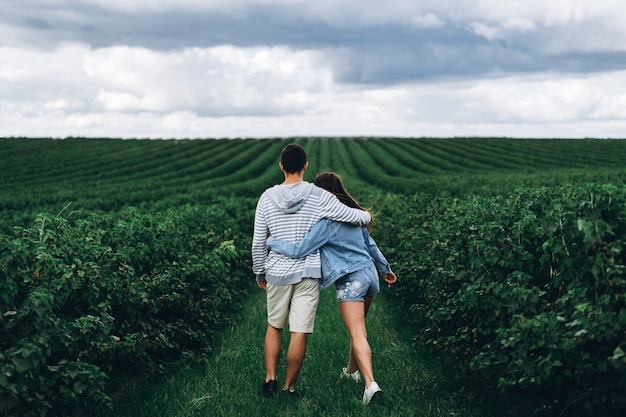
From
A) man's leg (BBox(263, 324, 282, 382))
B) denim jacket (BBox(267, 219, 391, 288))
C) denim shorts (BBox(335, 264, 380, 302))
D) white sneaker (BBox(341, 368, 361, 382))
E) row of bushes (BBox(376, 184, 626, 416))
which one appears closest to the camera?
row of bushes (BBox(376, 184, 626, 416))

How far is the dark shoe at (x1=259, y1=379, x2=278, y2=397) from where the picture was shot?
5602mm

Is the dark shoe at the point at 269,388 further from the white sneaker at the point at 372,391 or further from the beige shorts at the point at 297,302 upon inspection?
the white sneaker at the point at 372,391

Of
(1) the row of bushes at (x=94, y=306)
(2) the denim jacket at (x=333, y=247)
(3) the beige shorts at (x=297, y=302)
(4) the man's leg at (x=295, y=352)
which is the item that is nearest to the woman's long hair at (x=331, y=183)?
(2) the denim jacket at (x=333, y=247)

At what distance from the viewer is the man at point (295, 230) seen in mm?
5258

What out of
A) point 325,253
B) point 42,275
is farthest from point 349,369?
point 42,275

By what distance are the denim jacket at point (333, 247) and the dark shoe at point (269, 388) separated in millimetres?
1020

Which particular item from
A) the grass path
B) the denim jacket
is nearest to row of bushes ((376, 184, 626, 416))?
the grass path

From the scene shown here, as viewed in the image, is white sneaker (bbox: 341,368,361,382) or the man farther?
white sneaker (bbox: 341,368,361,382)

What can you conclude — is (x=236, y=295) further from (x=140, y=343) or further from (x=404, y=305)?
(x=140, y=343)

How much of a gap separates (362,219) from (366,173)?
41963mm

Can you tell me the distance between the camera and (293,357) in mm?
5379

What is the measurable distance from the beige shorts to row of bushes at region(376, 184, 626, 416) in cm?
131

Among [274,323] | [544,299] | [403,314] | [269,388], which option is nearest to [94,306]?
[274,323]

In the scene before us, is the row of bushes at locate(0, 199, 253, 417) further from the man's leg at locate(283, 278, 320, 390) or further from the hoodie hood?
the hoodie hood
